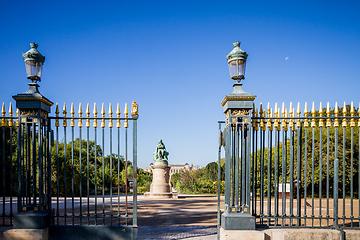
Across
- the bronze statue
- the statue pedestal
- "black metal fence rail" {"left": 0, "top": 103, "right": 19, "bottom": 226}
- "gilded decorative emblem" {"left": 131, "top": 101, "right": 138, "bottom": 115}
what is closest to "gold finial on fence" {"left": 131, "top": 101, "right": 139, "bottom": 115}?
"gilded decorative emblem" {"left": 131, "top": 101, "right": 138, "bottom": 115}

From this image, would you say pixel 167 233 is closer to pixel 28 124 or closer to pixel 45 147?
pixel 45 147

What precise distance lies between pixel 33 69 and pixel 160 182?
17752 mm

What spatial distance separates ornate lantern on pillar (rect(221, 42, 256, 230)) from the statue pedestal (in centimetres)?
1674

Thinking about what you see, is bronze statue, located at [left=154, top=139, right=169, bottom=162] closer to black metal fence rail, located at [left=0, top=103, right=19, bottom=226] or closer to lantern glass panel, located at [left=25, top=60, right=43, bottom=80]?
black metal fence rail, located at [left=0, top=103, right=19, bottom=226]

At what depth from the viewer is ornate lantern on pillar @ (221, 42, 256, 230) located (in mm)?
6666

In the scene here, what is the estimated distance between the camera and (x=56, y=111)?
7348 millimetres

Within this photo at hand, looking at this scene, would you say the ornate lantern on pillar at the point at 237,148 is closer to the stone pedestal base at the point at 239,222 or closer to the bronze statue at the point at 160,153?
the stone pedestal base at the point at 239,222

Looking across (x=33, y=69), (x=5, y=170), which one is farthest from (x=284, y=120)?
(x=5, y=170)

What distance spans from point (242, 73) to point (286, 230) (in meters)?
3.28

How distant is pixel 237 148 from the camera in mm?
6805

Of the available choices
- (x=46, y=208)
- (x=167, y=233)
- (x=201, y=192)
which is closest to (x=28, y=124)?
(x=46, y=208)

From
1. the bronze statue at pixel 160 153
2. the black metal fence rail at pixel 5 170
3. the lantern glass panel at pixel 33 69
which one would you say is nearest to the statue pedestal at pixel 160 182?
the bronze statue at pixel 160 153

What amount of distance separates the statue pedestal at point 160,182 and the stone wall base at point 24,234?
54.8 ft

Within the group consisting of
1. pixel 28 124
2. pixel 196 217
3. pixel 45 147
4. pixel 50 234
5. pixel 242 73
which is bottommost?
pixel 196 217
